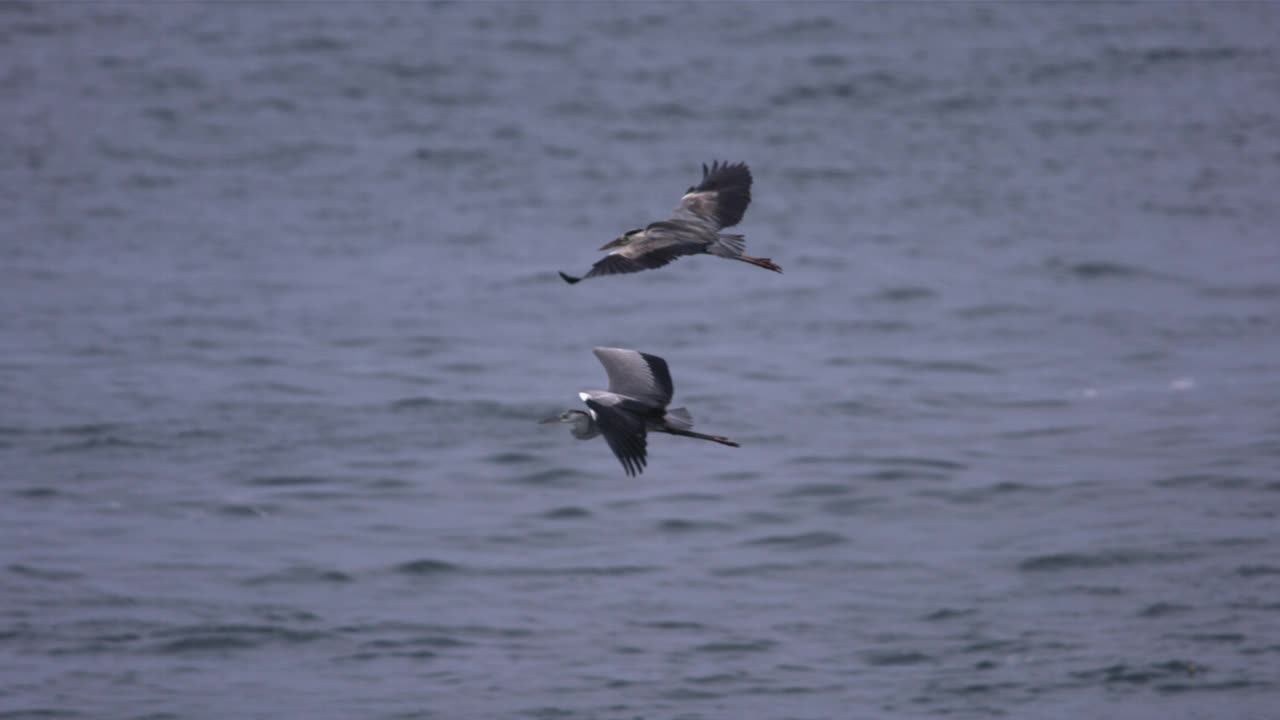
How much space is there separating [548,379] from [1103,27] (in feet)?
49.4

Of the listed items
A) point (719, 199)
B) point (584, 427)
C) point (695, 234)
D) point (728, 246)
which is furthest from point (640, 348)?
point (728, 246)

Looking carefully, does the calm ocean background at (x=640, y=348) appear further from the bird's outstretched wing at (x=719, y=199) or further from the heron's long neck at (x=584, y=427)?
the bird's outstretched wing at (x=719, y=199)

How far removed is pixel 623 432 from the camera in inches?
410

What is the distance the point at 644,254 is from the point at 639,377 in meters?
0.98

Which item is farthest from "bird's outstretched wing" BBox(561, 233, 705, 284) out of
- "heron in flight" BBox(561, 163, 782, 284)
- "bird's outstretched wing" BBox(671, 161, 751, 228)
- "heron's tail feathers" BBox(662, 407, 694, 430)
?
"heron's tail feathers" BBox(662, 407, 694, 430)

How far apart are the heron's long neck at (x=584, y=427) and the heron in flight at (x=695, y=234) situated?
0.96 m

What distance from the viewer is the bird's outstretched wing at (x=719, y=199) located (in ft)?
37.4

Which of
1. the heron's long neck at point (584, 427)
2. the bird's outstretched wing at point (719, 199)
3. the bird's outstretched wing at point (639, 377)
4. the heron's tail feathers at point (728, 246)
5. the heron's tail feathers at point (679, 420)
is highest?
the bird's outstretched wing at point (719, 199)

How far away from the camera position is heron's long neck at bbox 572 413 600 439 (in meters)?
11.0

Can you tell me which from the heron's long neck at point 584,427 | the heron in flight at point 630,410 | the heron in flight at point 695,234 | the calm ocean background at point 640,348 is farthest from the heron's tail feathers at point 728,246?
the calm ocean background at point 640,348

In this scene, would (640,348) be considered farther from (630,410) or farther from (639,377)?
(630,410)

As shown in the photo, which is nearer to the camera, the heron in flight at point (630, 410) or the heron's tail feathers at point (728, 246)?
the heron in flight at point (630, 410)

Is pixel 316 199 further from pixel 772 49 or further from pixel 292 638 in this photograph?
pixel 292 638

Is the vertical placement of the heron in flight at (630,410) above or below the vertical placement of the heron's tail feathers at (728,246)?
below
